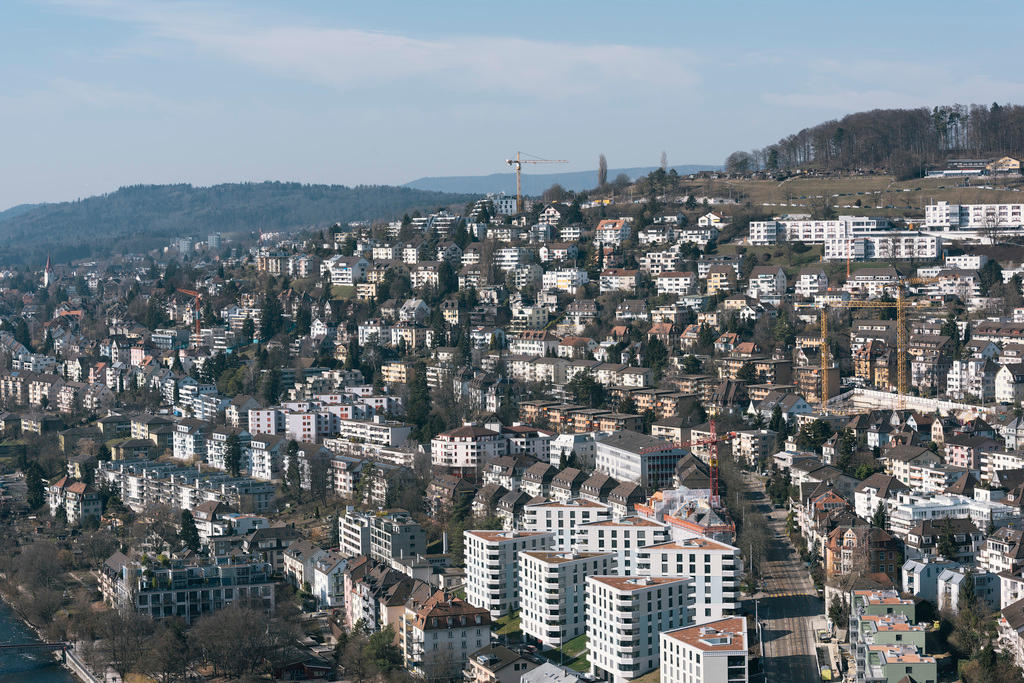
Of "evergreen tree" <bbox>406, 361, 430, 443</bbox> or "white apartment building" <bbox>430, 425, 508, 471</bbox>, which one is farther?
"evergreen tree" <bbox>406, 361, 430, 443</bbox>

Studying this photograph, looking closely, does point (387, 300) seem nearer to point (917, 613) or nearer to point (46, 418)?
point (46, 418)

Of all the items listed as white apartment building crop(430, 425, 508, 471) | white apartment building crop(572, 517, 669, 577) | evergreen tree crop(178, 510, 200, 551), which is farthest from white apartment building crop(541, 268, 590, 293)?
white apartment building crop(572, 517, 669, 577)

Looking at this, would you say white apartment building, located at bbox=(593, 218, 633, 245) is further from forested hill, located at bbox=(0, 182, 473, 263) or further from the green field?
forested hill, located at bbox=(0, 182, 473, 263)

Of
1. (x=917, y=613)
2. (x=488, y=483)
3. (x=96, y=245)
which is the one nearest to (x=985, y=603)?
(x=917, y=613)

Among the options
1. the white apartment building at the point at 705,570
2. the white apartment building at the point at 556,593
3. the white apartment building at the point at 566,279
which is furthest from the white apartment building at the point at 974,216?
the white apartment building at the point at 705,570

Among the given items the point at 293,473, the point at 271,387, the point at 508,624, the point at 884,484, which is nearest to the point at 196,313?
the point at 271,387

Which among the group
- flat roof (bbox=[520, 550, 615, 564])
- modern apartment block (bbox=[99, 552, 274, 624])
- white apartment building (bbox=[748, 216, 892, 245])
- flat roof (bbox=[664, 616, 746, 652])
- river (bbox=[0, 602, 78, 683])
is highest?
white apartment building (bbox=[748, 216, 892, 245])
